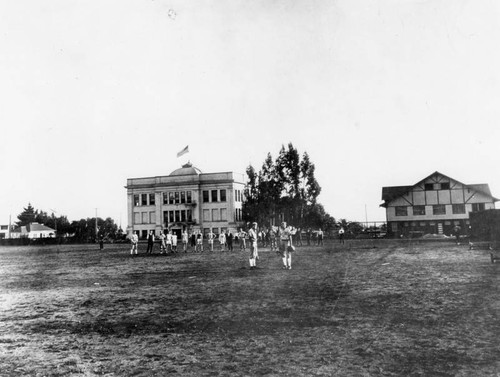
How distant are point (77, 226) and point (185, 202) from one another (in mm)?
46142

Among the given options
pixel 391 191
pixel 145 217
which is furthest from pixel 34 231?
pixel 391 191

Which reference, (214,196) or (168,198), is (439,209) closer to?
(214,196)

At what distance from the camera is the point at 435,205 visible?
2301 inches

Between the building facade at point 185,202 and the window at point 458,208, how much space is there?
103ft

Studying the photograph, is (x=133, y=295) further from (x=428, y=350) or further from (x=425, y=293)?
(x=428, y=350)

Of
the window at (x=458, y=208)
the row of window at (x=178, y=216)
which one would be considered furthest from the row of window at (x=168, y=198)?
the window at (x=458, y=208)

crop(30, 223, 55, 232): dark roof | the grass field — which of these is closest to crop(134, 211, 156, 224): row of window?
crop(30, 223, 55, 232): dark roof

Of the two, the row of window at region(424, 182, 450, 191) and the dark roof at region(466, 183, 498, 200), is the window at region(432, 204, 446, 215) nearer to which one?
the row of window at region(424, 182, 450, 191)

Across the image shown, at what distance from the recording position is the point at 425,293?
1086cm

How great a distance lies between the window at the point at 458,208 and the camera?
57.4 metres

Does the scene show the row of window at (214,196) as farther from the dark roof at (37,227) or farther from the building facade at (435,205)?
the dark roof at (37,227)

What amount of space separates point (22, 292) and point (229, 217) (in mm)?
61351

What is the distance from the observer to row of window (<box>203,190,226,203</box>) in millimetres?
75875

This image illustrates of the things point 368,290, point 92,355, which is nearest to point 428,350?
point 92,355
